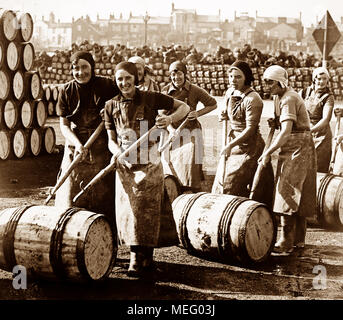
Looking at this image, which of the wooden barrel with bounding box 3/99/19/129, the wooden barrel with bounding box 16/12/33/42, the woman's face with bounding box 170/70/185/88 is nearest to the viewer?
the woman's face with bounding box 170/70/185/88

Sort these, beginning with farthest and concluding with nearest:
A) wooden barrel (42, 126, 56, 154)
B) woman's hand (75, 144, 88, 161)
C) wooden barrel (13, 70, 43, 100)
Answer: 1. wooden barrel (42, 126, 56, 154)
2. wooden barrel (13, 70, 43, 100)
3. woman's hand (75, 144, 88, 161)

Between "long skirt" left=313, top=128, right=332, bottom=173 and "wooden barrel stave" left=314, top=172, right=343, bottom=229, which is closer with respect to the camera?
"wooden barrel stave" left=314, top=172, right=343, bottom=229

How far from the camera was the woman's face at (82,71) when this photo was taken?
4.89 metres

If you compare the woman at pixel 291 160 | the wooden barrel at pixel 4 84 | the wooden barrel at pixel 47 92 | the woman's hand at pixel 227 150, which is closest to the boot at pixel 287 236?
the woman at pixel 291 160

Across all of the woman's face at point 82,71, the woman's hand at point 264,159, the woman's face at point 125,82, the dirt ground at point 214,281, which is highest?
the woman's face at point 82,71

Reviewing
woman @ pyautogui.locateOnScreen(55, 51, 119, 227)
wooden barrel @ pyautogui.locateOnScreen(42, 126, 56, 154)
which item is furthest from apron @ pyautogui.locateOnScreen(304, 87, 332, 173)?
wooden barrel @ pyautogui.locateOnScreen(42, 126, 56, 154)

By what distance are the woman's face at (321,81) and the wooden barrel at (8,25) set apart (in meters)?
5.97

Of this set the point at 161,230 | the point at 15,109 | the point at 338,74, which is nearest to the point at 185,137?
the point at 161,230

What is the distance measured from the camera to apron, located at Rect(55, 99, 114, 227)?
5051 mm

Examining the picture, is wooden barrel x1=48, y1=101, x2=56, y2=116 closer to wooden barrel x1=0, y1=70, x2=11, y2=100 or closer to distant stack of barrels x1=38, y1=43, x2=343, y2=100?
wooden barrel x1=0, y1=70, x2=11, y2=100

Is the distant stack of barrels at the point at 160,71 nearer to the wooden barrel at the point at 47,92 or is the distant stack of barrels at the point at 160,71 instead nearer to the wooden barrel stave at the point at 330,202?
the wooden barrel at the point at 47,92

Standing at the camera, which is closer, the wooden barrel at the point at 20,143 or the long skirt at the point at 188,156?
the long skirt at the point at 188,156

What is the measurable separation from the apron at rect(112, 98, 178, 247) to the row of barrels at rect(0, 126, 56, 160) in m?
6.41
